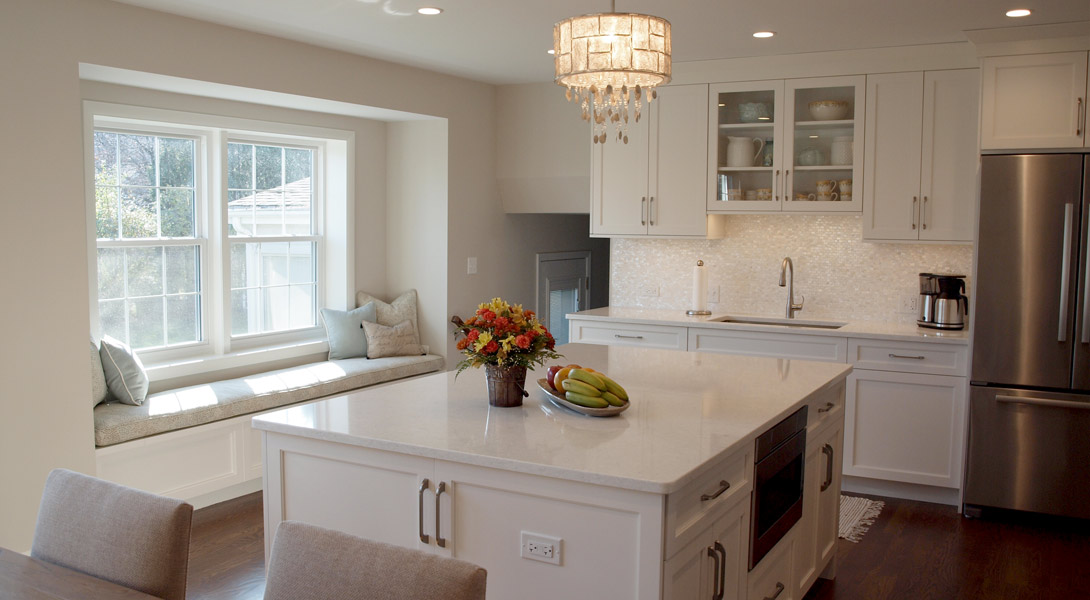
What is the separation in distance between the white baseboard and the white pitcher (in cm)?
187

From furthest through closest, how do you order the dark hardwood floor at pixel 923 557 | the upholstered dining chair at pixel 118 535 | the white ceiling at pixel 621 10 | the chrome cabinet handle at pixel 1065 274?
the chrome cabinet handle at pixel 1065 274
the white ceiling at pixel 621 10
the dark hardwood floor at pixel 923 557
the upholstered dining chair at pixel 118 535

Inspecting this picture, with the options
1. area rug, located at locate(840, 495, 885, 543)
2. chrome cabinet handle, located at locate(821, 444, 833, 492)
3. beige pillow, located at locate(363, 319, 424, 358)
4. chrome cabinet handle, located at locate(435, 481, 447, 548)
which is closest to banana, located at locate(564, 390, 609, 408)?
chrome cabinet handle, located at locate(435, 481, 447, 548)

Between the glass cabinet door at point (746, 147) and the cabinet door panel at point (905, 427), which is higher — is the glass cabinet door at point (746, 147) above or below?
above

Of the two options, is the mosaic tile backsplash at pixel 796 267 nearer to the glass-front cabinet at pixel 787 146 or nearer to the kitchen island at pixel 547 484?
the glass-front cabinet at pixel 787 146

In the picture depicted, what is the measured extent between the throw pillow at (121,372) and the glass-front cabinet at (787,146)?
10.7 ft

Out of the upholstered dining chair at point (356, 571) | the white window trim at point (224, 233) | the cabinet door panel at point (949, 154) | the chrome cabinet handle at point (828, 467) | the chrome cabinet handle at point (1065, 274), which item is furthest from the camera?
the cabinet door panel at point (949, 154)

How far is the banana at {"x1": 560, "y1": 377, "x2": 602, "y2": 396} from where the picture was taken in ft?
8.72

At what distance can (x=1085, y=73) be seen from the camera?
417 cm

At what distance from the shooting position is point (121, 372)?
429 centimetres

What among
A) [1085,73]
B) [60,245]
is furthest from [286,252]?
[1085,73]

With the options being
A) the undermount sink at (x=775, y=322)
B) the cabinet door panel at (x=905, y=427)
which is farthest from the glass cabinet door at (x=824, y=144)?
the cabinet door panel at (x=905, y=427)

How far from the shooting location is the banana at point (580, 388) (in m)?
2.66

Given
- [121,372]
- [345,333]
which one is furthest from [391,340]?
[121,372]

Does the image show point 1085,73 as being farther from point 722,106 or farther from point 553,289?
point 553,289
